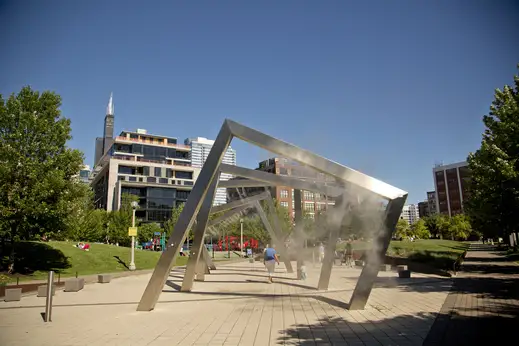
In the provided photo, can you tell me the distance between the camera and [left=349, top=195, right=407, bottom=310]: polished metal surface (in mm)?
9141

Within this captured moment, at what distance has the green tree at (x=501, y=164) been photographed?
18938 millimetres

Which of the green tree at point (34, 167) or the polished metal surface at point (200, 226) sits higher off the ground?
the green tree at point (34, 167)

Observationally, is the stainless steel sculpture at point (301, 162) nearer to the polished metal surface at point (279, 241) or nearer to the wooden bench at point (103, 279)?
the wooden bench at point (103, 279)

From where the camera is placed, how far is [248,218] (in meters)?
59.2

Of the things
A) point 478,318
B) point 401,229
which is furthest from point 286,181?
point 401,229

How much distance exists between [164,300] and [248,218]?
47.5 meters

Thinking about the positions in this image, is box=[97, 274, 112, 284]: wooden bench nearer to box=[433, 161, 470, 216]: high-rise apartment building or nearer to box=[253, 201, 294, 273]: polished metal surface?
box=[253, 201, 294, 273]: polished metal surface

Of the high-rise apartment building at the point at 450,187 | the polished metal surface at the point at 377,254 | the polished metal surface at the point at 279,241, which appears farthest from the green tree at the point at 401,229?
the polished metal surface at the point at 377,254

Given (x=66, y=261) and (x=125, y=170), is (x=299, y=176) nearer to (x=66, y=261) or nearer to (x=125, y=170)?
(x=66, y=261)

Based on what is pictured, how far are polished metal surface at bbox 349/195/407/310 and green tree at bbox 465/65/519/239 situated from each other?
13017mm

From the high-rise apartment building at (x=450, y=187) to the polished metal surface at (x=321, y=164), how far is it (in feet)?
376

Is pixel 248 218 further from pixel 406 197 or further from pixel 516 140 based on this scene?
pixel 406 197

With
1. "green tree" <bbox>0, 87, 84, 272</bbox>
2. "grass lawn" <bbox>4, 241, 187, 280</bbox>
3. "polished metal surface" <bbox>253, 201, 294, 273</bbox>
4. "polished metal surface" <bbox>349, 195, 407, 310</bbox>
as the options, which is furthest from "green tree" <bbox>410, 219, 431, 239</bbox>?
"polished metal surface" <bbox>349, 195, 407, 310</bbox>

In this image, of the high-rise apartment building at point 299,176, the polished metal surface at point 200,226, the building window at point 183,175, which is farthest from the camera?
the building window at point 183,175
